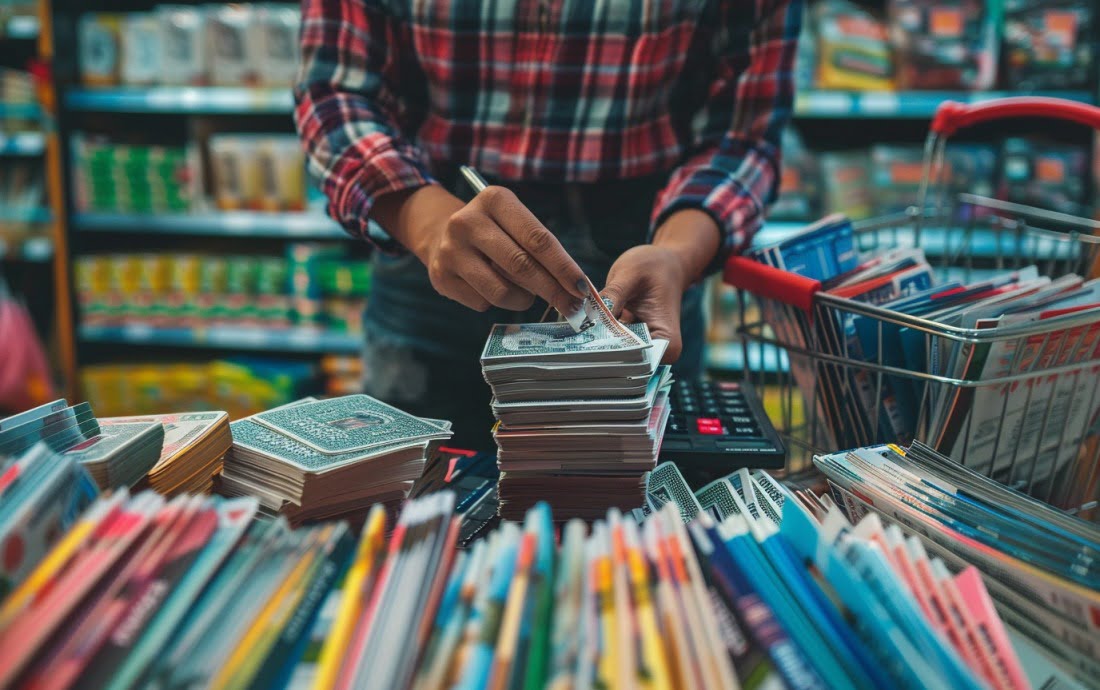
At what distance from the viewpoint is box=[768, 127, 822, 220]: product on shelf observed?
101 inches

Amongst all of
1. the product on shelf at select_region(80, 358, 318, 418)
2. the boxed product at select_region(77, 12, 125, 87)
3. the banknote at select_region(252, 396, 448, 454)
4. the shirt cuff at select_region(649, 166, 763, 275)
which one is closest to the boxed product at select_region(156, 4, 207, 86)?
the boxed product at select_region(77, 12, 125, 87)

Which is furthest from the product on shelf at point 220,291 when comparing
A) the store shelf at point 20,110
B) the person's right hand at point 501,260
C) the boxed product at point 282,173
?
the person's right hand at point 501,260

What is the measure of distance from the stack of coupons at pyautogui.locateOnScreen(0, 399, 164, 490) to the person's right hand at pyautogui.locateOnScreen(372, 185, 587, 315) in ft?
1.09

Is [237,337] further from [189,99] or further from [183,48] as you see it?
[183,48]

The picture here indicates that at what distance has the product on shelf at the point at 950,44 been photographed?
2355 mm

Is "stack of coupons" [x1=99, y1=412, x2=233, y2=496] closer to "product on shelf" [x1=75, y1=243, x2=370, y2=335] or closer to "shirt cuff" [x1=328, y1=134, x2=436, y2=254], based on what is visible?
"shirt cuff" [x1=328, y1=134, x2=436, y2=254]

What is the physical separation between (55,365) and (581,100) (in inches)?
119

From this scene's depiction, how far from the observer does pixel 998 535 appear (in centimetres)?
59

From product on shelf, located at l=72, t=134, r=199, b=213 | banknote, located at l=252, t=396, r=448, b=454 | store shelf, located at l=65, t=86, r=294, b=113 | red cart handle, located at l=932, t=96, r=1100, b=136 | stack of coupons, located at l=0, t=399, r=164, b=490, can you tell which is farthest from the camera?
product on shelf, located at l=72, t=134, r=199, b=213

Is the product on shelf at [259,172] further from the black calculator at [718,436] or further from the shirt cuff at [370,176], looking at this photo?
the black calculator at [718,436]

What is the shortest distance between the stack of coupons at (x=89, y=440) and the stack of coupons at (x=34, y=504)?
79 mm

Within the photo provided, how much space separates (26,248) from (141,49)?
36.3 inches

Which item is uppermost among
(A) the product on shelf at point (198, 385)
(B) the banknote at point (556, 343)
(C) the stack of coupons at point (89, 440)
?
(B) the banknote at point (556, 343)

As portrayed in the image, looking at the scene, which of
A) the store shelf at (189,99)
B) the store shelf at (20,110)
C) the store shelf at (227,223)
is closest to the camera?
the store shelf at (189,99)
